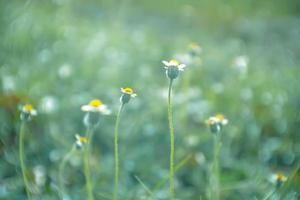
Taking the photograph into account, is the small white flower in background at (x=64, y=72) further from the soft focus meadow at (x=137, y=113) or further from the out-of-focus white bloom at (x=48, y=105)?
the out-of-focus white bloom at (x=48, y=105)

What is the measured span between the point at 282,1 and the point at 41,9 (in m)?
3.20

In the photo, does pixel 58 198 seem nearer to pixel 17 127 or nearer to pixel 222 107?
pixel 17 127

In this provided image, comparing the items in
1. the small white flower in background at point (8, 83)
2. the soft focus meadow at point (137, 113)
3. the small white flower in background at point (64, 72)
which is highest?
the small white flower in background at point (64, 72)

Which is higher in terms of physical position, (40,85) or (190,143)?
(40,85)

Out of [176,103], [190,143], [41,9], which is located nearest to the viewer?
[190,143]

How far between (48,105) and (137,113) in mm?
420

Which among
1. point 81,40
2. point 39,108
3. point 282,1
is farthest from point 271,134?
point 282,1

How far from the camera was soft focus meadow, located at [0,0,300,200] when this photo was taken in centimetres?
145

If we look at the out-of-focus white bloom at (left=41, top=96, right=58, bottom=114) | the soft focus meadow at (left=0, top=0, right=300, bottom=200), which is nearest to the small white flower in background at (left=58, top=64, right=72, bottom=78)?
the soft focus meadow at (left=0, top=0, right=300, bottom=200)

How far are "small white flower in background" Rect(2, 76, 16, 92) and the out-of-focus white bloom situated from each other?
17 centimetres

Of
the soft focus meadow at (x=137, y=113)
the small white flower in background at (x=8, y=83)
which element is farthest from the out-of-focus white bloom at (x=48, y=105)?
the small white flower in background at (x=8, y=83)

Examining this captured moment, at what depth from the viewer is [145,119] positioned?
5.97 feet

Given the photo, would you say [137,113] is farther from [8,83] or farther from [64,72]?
[8,83]

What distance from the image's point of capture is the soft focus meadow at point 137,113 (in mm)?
1453
